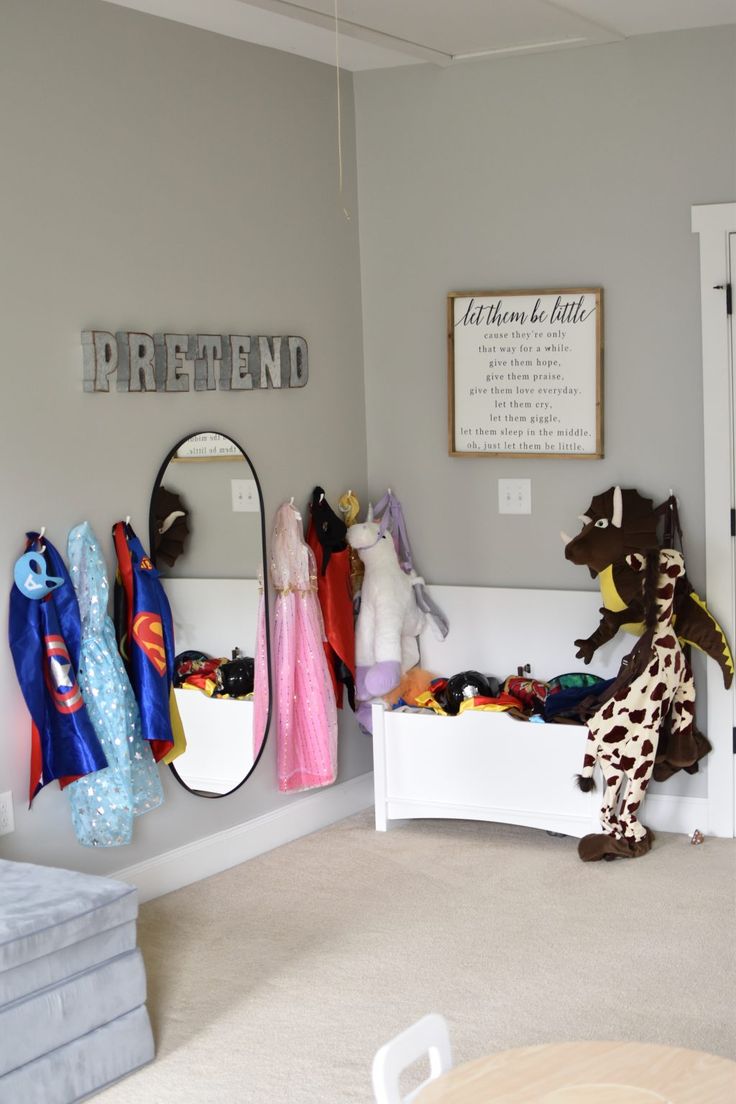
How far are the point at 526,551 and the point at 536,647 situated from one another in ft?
1.06

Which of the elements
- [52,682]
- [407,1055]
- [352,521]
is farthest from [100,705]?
[407,1055]

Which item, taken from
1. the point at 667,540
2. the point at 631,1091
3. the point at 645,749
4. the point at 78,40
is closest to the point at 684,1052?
the point at 631,1091

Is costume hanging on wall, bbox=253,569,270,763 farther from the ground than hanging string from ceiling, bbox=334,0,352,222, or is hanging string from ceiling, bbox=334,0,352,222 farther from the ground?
hanging string from ceiling, bbox=334,0,352,222

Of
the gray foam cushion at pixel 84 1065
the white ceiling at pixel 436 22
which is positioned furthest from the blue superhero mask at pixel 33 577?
the white ceiling at pixel 436 22

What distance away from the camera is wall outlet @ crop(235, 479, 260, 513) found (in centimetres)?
405

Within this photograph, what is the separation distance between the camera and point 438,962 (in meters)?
3.31

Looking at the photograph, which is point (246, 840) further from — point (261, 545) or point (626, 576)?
point (626, 576)

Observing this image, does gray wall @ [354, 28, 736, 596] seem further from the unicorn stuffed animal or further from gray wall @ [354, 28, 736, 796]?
the unicorn stuffed animal

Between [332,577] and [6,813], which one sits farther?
[332,577]

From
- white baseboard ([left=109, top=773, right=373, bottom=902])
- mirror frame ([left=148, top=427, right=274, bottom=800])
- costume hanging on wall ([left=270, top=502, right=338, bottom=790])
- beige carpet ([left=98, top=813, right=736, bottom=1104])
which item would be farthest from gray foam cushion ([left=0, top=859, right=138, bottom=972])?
costume hanging on wall ([left=270, top=502, right=338, bottom=790])

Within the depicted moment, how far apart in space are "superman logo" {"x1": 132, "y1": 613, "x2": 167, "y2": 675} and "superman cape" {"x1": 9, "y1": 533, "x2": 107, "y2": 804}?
0.21 meters

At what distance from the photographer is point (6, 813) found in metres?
3.34

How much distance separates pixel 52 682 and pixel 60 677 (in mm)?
37

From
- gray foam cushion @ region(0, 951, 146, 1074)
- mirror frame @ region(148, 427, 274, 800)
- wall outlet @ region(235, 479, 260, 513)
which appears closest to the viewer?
gray foam cushion @ region(0, 951, 146, 1074)
